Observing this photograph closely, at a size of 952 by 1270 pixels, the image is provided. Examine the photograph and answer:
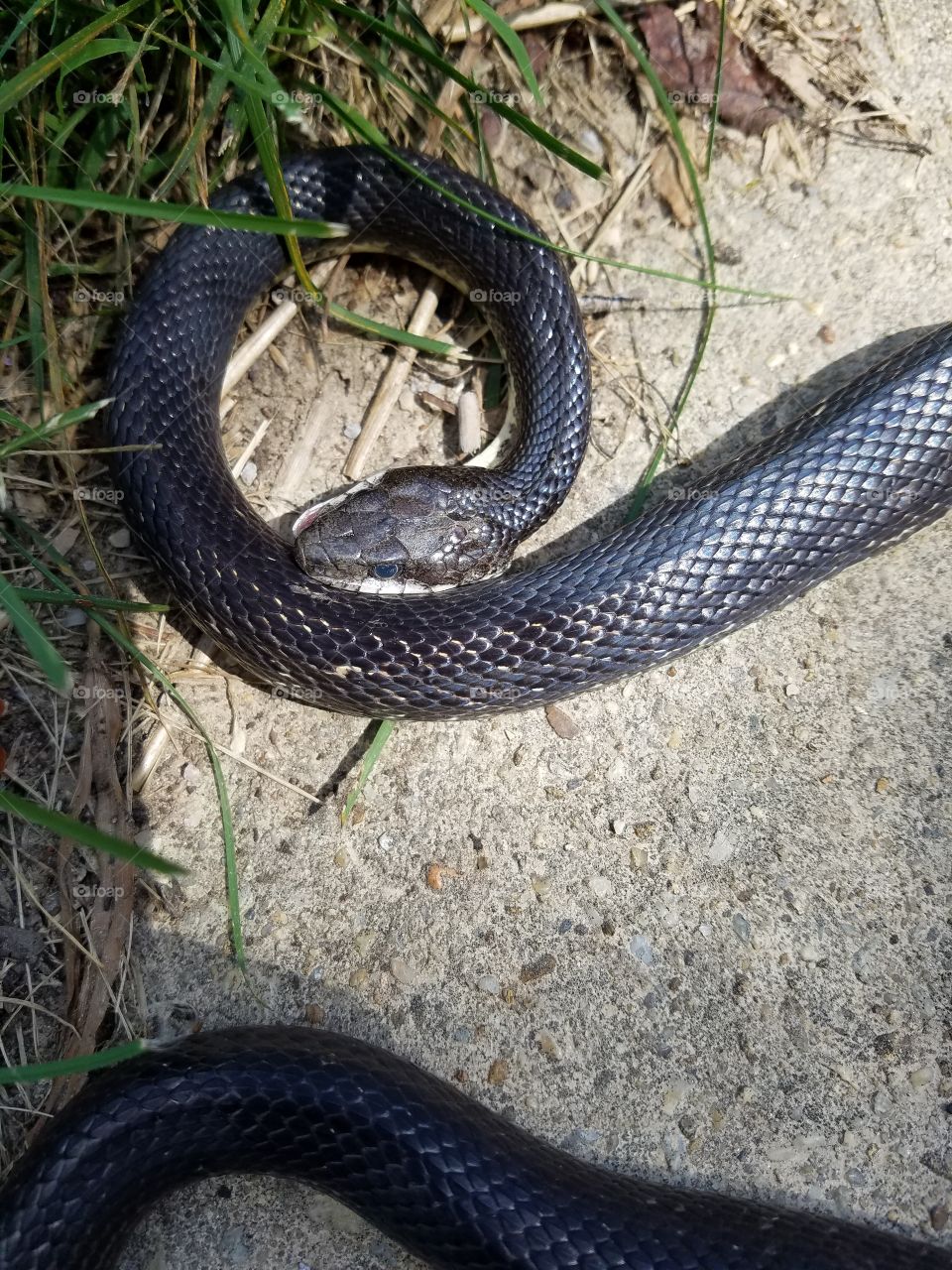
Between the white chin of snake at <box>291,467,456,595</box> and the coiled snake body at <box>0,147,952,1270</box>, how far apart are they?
0.65 ft

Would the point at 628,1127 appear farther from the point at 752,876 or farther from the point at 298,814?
the point at 298,814

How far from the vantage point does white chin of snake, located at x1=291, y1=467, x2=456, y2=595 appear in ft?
14.2

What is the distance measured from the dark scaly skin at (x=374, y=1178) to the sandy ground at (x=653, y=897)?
0.30 m

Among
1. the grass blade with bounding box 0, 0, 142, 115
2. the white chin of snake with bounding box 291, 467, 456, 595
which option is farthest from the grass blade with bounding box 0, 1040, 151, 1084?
the grass blade with bounding box 0, 0, 142, 115

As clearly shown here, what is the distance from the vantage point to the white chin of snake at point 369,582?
4340 millimetres

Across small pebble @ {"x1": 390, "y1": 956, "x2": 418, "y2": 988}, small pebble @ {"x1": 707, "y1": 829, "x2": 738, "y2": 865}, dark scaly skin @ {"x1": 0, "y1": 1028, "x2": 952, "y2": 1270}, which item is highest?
small pebble @ {"x1": 707, "y1": 829, "x2": 738, "y2": 865}

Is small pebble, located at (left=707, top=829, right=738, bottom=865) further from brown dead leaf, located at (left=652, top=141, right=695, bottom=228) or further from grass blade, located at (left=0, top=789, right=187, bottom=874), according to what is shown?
brown dead leaf, located at (left=652, top=141, right=695, bottom=228)

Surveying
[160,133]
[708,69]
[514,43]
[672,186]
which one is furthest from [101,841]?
[708,69]

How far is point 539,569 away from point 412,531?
68 centimetres

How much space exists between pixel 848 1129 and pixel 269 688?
2931mm

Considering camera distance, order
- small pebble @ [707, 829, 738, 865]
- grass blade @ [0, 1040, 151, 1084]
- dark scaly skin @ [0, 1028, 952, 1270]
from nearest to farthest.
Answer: grass blade @ [0, 1040, 151, 1084] < dark scaly skin @ [0, 1028, 952, 1270] < small pebble @ [707, 829, 738, 865]

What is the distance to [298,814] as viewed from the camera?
421cm

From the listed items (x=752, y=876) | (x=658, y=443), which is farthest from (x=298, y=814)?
(x=658, y=443)

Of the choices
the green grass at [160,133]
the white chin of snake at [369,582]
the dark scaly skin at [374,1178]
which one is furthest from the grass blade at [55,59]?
the dark scaly skin at [374,1178]
